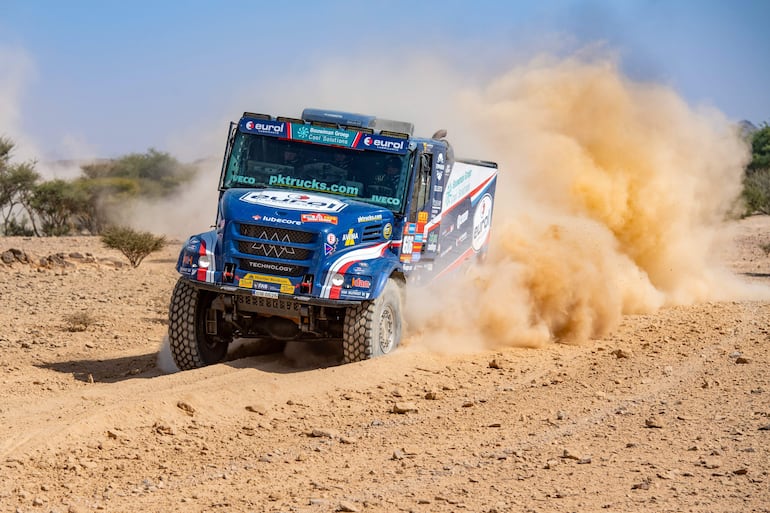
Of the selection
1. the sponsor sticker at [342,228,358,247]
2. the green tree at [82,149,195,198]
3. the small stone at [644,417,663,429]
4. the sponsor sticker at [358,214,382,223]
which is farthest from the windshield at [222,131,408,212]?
the green tree at [82,149,195,198]

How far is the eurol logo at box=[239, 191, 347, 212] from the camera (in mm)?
10938

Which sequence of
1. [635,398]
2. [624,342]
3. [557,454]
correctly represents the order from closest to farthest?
[557,454], [635,398], [624,342]

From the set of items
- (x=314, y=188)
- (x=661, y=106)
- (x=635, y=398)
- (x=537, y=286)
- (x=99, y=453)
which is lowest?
(x=99, y=453)

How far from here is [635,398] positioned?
9.80m

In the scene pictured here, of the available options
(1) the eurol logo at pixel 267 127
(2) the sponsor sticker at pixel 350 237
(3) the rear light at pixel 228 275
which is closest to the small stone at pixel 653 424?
(2) the sponsor sticker at pixel 350 237

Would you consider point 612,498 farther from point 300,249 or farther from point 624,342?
point 624,342

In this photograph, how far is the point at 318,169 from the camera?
11.7m

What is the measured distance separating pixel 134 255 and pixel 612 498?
67.6 feet

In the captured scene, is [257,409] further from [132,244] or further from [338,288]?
[132,244]

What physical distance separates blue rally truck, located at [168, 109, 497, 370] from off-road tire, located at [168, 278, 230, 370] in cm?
1

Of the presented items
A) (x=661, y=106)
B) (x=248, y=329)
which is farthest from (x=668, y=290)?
(x=248, y=329)

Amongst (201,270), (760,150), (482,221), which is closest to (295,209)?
(201,270)

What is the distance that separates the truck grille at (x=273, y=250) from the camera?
1073 centimetres

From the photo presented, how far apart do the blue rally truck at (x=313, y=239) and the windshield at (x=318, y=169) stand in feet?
0.04
